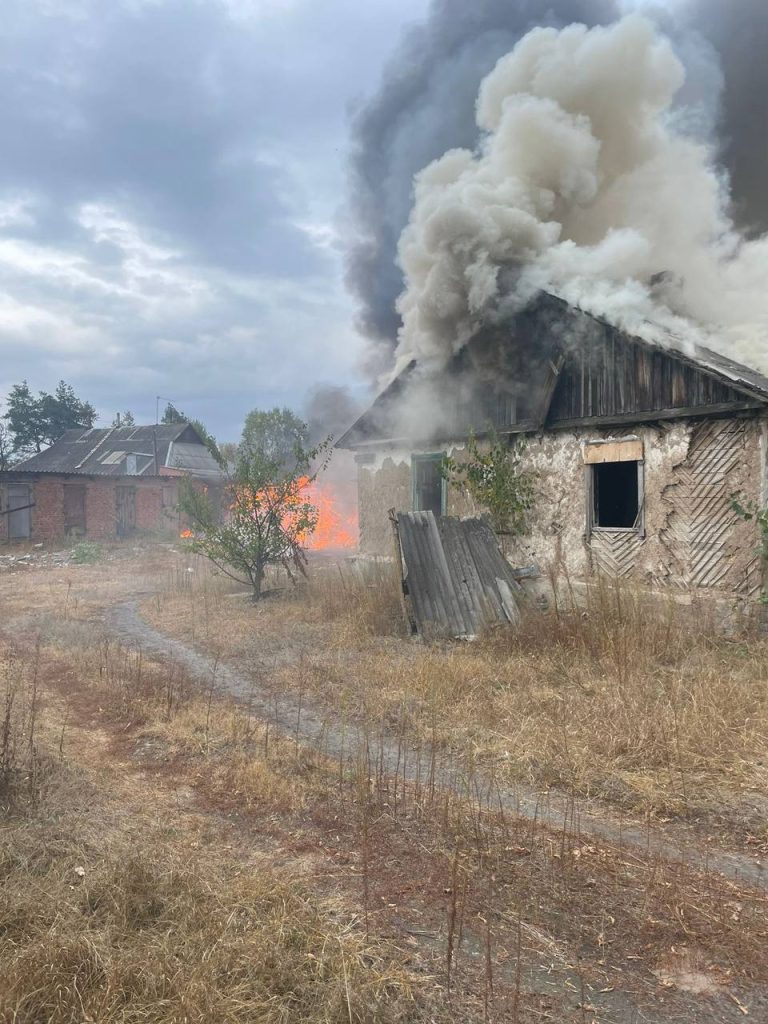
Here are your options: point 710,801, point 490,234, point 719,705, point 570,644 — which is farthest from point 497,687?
point 490,234

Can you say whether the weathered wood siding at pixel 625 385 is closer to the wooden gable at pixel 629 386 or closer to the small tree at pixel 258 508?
the wooden gable at pixel 629 386

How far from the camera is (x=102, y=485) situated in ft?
87.7

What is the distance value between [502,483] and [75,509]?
2155 centimetres

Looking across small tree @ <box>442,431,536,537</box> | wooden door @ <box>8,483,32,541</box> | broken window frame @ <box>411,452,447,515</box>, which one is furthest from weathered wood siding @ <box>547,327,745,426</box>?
wooden door @ <box>8,483,32,541</box>

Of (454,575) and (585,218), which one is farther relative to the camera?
(585,218)

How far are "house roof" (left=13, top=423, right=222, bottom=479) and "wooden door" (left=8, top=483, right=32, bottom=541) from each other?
301 cm

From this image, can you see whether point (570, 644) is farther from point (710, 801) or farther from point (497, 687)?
point (710, 801)

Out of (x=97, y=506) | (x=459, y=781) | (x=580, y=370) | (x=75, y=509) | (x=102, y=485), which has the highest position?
(x=580, y=370)

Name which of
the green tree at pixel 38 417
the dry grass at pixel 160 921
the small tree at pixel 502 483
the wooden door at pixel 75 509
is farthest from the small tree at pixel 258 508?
the green tree at pixel 38 417

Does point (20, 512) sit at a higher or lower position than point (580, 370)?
lower

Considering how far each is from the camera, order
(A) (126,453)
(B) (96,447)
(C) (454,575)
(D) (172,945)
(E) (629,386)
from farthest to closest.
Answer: (B) (96,447) < (A) (126,453) < (C) (454,575) < (E) (629,386) < (D) (172,945)

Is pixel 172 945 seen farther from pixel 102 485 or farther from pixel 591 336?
pixel 102 485

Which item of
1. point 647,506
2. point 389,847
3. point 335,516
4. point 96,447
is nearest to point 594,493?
point 647,506

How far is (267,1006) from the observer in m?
2.20
